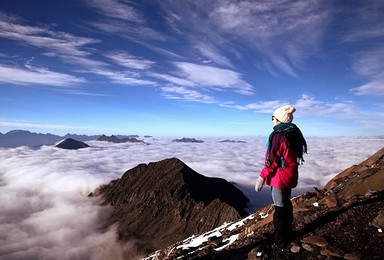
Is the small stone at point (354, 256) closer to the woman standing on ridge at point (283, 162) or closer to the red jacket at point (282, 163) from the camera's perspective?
the woman standing on ridge at point (283, 162)

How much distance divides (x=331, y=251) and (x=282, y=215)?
4.21ft

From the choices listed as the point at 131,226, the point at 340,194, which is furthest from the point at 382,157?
the point at 131,226

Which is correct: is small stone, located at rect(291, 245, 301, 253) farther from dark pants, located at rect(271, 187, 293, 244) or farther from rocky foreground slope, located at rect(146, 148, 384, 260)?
dark pants, located at rect(271, 187, 293, 244)

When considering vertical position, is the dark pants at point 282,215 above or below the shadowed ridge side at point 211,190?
above

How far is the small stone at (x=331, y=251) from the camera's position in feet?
18.2

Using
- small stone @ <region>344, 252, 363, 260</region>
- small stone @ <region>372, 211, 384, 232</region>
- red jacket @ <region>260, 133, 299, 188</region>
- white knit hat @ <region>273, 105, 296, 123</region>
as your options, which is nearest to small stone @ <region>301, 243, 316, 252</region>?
small stone @ <region>344, 252, 363, 260</region>

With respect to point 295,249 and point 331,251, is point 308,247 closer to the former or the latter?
point 295,249

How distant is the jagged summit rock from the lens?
261 feet

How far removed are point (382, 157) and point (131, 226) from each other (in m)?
96.8

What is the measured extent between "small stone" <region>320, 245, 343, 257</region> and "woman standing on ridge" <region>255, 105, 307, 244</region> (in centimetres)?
92

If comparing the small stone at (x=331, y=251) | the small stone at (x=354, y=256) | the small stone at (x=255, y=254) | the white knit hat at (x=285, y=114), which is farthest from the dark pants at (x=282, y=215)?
the white knit hat at (x=285, y=114)

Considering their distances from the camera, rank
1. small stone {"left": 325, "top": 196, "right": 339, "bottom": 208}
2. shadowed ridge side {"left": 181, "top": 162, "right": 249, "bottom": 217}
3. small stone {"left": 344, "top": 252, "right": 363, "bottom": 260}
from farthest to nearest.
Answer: shadowed ridge side {"left": 181, "top": 162, "right": 249, "bottom": 217}, small stone {"left": 325, "top": 196, "right": 339, "bottom": 208}, small stone {"left": 344, "top": 252, "right": 363, "bottom": 260}

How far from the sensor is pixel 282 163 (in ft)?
20.1

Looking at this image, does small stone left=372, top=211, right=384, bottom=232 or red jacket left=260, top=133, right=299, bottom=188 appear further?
small stone left=372, top=211, right=384, bottom=232
